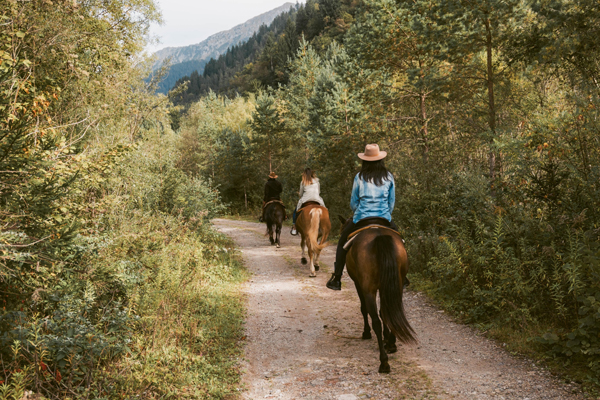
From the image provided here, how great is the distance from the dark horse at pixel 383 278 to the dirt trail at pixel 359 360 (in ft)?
1.34

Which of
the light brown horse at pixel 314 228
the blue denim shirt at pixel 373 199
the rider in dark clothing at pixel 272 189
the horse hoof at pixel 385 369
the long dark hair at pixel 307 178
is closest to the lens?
the horse hoof at pixel 385 369

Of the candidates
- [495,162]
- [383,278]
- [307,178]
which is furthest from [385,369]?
[495,162]

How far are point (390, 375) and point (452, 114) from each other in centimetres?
944

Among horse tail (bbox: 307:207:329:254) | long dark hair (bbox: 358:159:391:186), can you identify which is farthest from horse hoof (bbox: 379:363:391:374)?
horse tail (bbox: 307:207:329:254)

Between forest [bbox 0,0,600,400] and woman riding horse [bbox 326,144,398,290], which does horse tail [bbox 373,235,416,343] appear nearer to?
woman riding horse [bbox 326,144,398,290]

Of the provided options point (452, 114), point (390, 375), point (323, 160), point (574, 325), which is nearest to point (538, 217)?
point (574, 325)

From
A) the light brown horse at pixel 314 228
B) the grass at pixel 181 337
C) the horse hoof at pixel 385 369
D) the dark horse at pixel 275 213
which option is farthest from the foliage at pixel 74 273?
the dark horse at pixel 275 213

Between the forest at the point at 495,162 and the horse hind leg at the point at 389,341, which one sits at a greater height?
the forest at the point at 495,162

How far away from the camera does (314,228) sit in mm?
10922

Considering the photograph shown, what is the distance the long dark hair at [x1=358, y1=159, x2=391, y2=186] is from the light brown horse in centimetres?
489

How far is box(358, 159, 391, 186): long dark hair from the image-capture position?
5.98 meters

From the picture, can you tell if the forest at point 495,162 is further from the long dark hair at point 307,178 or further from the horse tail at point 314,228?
the long dark hair at point 307,178

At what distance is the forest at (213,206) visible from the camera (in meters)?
4.36

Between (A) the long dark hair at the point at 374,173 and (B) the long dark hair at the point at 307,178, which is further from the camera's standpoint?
(B) the long dark hair at the point at 307,178
